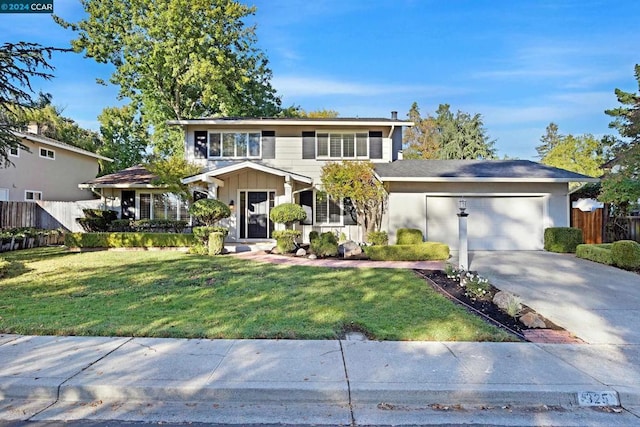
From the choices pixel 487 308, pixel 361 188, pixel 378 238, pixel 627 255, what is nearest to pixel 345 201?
pixel 361 188

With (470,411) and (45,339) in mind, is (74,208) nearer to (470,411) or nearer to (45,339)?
A: (45,339)

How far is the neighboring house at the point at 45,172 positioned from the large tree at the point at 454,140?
26.9m

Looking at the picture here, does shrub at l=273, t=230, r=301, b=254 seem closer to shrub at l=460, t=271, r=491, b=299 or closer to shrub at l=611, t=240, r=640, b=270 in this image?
shrub at l=460, t=271, r=491, b=299

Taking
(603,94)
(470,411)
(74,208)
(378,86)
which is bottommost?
(470,411)

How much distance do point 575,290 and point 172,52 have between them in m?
23.3

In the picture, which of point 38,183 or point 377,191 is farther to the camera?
point 38,183

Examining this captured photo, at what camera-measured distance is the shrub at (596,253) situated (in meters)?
9.91

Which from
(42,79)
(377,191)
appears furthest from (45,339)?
(377,191)

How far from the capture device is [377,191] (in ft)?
40.9

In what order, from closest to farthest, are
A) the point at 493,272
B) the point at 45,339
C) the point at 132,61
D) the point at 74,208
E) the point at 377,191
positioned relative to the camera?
the point at 45,339 < the point at 493,272 < the point at 377,191 < the point at 74,208 < the point at 132,61

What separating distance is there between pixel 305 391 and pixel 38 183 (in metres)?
20.9

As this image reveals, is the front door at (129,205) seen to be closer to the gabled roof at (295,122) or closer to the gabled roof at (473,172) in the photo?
the gabled roof at (295,122)

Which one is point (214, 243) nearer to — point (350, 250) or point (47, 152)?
point (350, 250)

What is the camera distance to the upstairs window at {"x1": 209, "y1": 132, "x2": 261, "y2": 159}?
15359 mm
